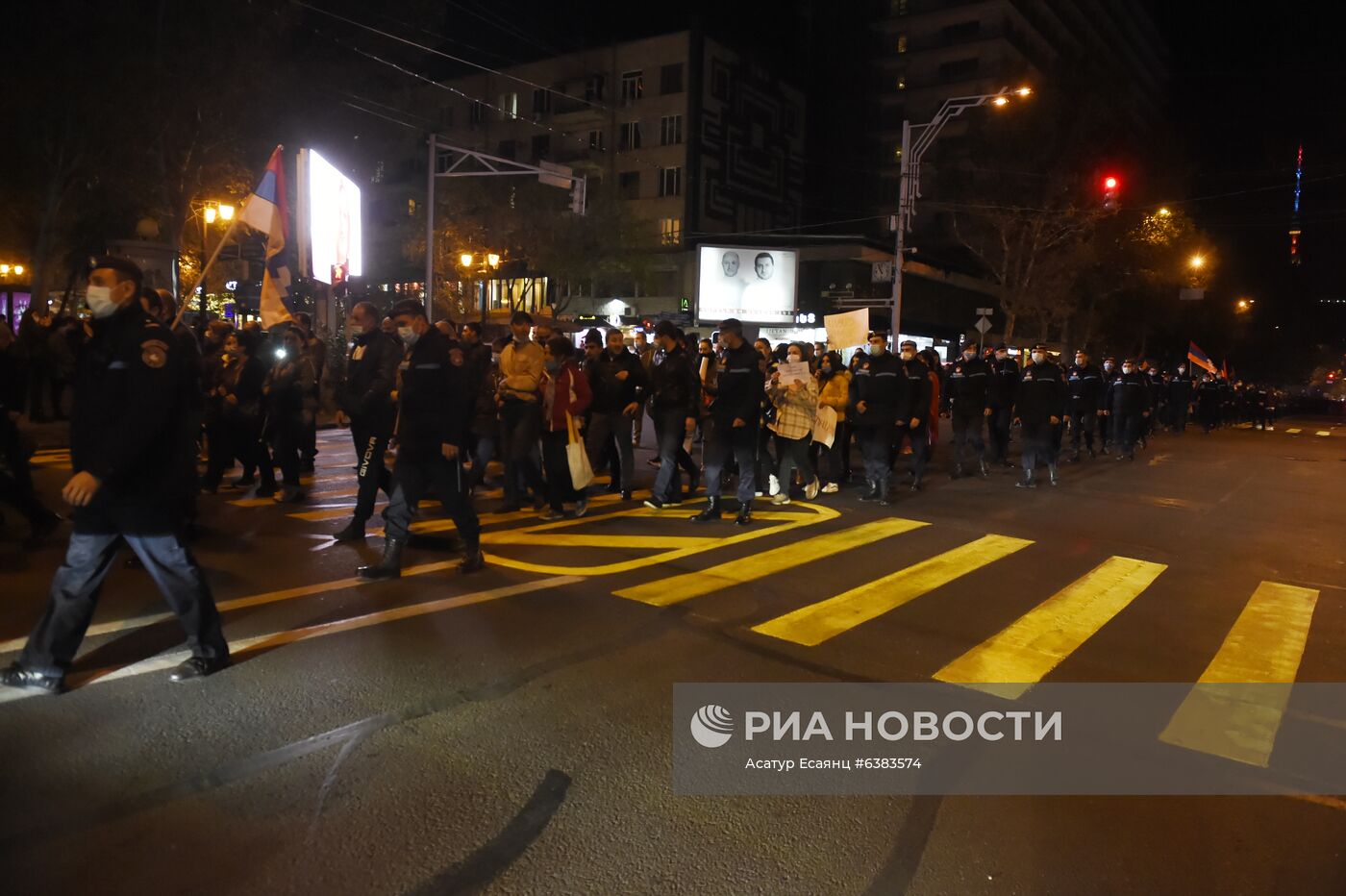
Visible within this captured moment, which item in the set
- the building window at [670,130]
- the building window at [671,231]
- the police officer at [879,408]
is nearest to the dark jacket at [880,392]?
the police officer at [879,408]

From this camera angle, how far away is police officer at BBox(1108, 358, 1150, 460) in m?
18.1

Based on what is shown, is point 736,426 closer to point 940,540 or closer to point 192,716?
point 940,540

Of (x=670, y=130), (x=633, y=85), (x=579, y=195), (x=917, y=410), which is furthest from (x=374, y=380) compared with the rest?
(x=633, y=85)

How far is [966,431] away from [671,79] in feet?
133

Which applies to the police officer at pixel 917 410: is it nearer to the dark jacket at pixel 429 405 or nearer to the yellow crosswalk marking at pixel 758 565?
the yellow crosswalk marking at pixel 758 565

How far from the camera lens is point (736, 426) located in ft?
30.2

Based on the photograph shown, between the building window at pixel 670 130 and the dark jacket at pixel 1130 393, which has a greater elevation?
the building window at pixel 670 130

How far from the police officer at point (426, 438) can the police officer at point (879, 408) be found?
5578mm

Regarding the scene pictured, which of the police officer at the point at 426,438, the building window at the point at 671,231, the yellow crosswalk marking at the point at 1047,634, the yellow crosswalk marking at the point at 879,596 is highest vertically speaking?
the building window at the point at 671,231

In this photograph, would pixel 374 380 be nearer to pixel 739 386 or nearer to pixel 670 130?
pixel 739 386

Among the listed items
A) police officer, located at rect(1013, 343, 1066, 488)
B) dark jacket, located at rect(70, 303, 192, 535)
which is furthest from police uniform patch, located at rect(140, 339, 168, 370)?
police officer, located at rect(1013, 343, 1066, 488)

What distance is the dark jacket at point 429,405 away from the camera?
649 cm

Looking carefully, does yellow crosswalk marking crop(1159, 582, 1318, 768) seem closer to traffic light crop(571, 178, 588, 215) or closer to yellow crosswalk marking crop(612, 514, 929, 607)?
yellow crosswalk marking crop(612, 514, 929, 607)

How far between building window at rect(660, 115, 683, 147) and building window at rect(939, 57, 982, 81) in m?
21.1
